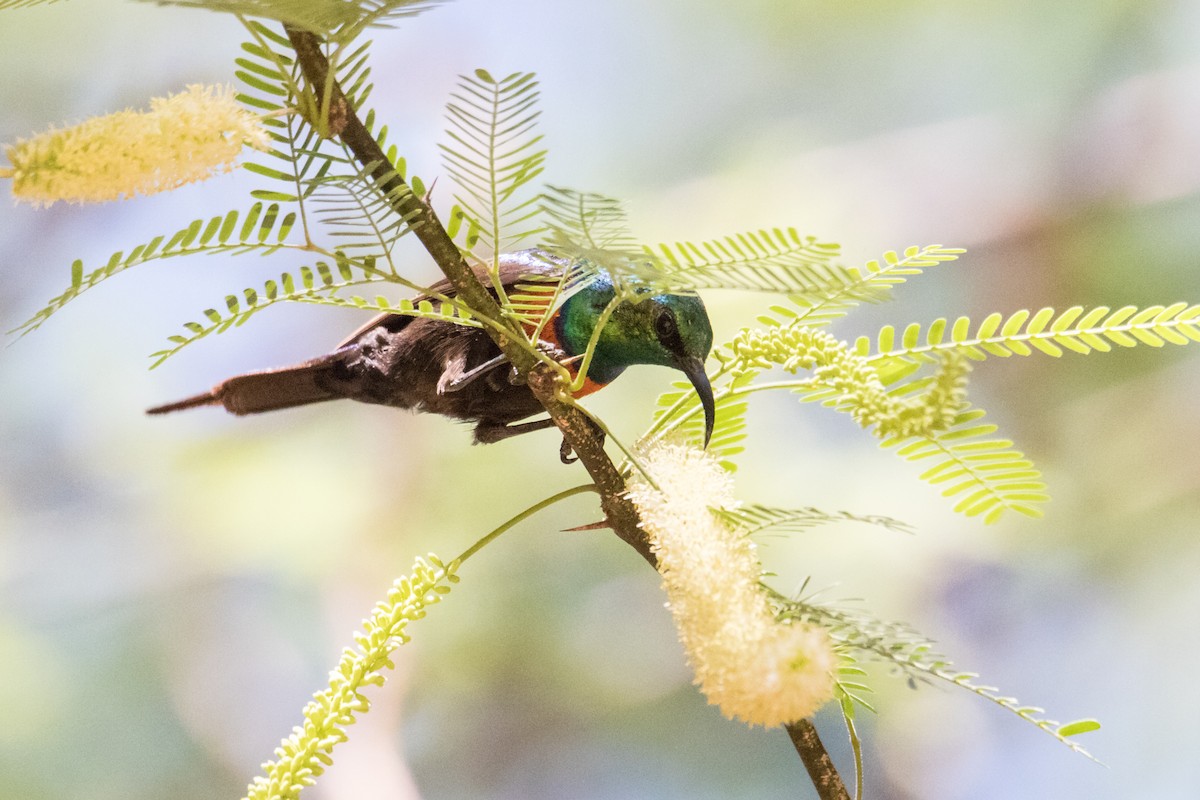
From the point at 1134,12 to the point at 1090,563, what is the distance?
1341 millimetres

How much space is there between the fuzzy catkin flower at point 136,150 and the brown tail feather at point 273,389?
0.62m

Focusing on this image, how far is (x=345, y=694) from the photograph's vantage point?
69 cm

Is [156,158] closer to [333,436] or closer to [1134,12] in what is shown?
[333,436]

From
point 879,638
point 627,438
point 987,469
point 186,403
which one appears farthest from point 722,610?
point 627,438

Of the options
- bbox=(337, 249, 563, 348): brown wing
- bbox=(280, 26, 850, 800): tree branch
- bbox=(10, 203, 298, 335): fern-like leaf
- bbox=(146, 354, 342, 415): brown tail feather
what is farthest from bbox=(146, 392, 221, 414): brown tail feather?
bbox=(280, 26, 850, 800): tree branch

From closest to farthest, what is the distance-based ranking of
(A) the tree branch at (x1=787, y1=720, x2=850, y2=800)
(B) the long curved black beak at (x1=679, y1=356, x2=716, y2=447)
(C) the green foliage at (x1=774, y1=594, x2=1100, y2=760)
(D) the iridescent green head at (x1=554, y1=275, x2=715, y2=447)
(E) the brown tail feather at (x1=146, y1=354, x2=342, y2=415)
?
1. (C) the green foliage at (x1=774, y1=594, x2=1100, y2=760)
2. (A) the tree branch at (x1=787, y1=720, x2=850, y2=800)
3. (B) the long curved black beak at (x1=679, y1=356, x2=716, y2=447)
4. (D) the iridescent green head at (x1=554, y1=275, x2=715, y2=447)
5. (E) the brown tail feather at (x1=146, y1=354, x2=342, y2=415)

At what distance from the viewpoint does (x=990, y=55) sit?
94.0 inches

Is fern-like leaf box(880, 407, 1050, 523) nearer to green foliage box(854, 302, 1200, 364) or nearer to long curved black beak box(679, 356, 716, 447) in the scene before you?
green foliage box(854, 302, 1200, 364)

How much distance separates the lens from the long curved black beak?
864mm

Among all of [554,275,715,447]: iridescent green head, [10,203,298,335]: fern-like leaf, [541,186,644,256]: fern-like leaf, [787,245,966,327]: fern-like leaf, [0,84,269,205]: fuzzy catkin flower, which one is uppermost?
[0,84,269,205]: fuzzy catkin flower

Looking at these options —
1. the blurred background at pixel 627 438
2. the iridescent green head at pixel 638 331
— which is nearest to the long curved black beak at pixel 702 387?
the iridescent green head at pixel 638 331

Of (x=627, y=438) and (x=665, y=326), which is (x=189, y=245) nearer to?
(x=665, y=326)

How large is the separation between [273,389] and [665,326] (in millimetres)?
515

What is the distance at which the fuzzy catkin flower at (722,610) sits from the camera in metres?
0.53
